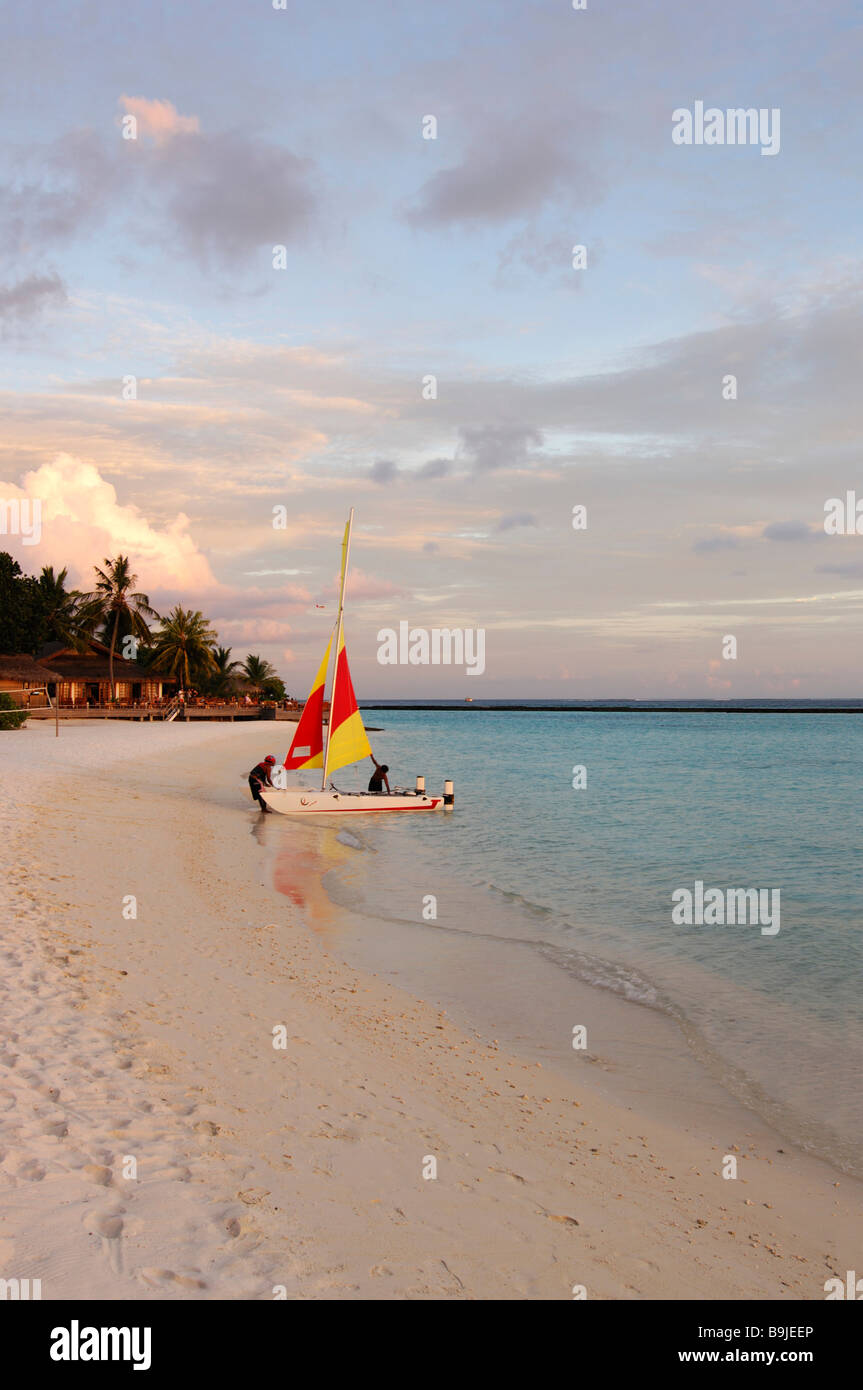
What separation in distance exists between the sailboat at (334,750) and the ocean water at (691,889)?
38.0 inches

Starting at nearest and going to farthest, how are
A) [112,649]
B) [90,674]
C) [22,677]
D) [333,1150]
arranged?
[333,1150], [22,677], [90,674], [112,649]

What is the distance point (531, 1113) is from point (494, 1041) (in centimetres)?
195

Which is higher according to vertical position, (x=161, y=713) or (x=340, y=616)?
(x=340, y=616)

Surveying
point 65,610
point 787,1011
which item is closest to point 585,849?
point 787,1011

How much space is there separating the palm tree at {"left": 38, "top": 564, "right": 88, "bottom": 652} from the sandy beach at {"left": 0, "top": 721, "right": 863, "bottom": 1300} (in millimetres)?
74709

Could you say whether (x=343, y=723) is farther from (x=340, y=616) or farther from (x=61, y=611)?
(x=61, y=611)

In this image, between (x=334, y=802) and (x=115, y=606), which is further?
(x=115, y=606)

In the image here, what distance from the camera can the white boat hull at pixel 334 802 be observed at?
2728 centimetres

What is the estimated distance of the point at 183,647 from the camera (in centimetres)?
9150

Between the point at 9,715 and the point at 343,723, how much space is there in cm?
3286

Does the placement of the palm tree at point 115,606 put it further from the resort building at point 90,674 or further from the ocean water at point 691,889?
the ocean water at point 691,889

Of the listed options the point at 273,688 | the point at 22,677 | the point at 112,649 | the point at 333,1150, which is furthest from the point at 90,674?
the point at 333,1150

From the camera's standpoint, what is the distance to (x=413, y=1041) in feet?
28.8

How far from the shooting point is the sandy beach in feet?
15.3
